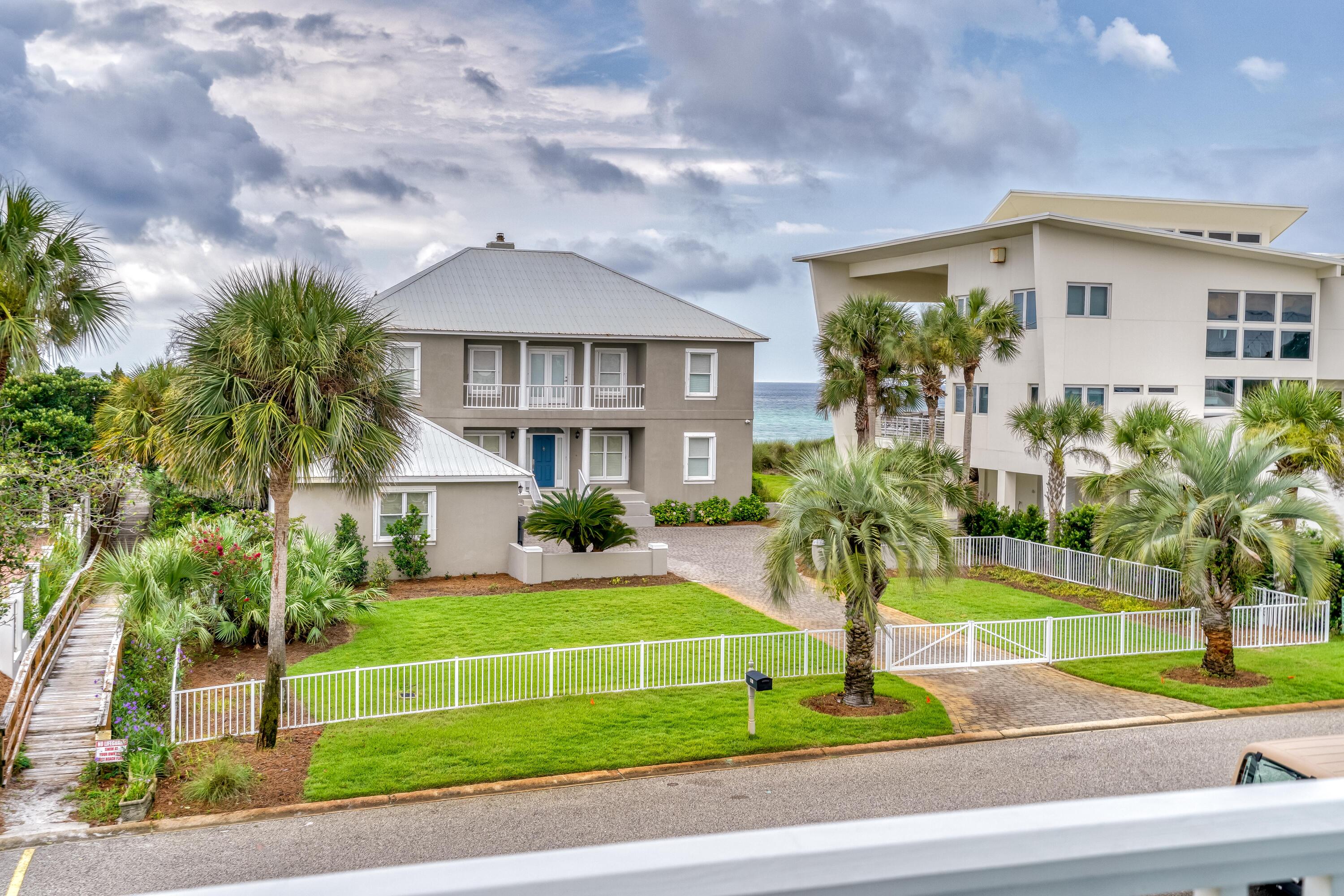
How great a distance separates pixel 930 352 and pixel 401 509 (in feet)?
50.5

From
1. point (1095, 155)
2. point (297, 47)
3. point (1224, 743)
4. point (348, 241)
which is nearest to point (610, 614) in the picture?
point (1224, 743)

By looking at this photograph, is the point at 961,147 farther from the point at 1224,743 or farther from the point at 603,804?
the point at 603,804

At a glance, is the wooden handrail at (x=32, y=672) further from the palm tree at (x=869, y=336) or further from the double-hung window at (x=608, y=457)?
the palm tree at (x=869, y=336)

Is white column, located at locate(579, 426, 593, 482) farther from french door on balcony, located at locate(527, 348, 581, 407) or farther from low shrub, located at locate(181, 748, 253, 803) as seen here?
low shrub, located at locate(181, 748, 253, 803)

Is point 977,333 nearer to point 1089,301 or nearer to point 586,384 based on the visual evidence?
point 1089,301

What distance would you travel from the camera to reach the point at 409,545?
2683cm

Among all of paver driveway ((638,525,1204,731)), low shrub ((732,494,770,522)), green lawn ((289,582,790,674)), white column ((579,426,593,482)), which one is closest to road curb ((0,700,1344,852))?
paver driveway ((638,525,1204,731))

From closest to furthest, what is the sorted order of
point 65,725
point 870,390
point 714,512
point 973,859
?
point 973,859
point 65,725
point 870,390
point 714,512

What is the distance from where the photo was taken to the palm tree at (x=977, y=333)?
98.8 ft

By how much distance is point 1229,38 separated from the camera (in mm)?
9312

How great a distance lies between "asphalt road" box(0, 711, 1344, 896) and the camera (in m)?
11.2

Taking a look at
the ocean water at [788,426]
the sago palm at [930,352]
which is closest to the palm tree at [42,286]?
the sago palm at [930,352]

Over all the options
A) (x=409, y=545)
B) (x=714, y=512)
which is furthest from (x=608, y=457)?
(x=409, y=545)

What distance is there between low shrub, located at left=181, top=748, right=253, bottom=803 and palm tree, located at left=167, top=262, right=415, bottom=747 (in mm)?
1376
